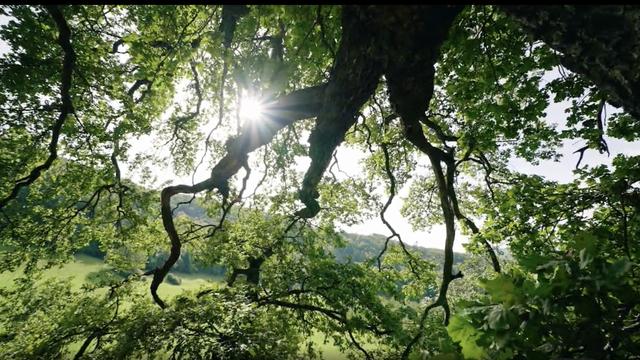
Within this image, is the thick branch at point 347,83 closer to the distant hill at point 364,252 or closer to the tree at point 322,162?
the tree at point 322,162

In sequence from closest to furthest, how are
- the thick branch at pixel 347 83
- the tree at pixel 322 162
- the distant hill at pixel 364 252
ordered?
the tree at pixel 322 162, the thick branch at pixel 347 83, the distant hill at pixel 364 252

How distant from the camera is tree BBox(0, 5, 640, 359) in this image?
312cm

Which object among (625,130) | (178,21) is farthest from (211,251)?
(625,130)

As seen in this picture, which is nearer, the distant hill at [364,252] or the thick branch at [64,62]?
the thick branch at [64,62]

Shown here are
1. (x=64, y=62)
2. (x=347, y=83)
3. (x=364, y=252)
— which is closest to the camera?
(x=347, y=83)

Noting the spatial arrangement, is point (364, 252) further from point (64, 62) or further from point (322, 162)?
point (64, 62)

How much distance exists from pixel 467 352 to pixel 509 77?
7.19 meters

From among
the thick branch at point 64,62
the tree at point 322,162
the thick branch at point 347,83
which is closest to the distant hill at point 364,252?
the tree at point 322,162

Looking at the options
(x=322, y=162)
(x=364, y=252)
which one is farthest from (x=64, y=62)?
(x=364, y=252)

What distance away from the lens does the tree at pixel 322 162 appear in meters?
3.12

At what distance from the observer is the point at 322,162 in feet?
25.9

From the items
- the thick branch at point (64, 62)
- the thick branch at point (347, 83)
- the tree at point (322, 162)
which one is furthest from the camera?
the thick branch at point (64, 62)

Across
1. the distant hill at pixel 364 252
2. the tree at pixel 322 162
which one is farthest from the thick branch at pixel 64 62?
the distant hill at pixel 364 252

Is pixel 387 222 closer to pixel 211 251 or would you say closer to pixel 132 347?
pixel 211 251
